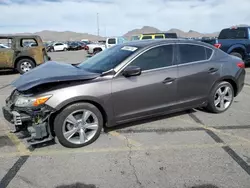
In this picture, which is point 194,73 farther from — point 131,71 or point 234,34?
point 234,34

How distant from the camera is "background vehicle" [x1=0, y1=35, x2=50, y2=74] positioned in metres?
10.8

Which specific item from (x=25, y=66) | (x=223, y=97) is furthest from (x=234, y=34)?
(x=25, y=66)

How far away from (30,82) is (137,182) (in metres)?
2.05

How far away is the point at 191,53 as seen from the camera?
454 centimetres

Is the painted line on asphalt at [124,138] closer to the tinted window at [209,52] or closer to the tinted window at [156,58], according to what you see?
the tinted window at [156,58]

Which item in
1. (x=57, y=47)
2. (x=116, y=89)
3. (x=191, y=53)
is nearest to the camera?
(x=116, y=89)

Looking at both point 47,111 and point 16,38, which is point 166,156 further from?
point 16,38

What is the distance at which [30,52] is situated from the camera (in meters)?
11.0

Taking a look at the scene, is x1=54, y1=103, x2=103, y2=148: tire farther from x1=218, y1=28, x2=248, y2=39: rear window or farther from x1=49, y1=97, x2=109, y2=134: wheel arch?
x1=218, y1=28, x2=248, y2=39: rear window

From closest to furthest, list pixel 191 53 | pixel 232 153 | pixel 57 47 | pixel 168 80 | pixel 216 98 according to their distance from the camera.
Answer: pixel 232 153, pixel 168 80, pixel 191 53, pixel 216 98, pixel 57 47

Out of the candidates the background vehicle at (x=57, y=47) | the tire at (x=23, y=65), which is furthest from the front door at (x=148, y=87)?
the background vehicle at (x=57, y=47)

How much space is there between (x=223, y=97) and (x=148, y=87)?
6.64 ft

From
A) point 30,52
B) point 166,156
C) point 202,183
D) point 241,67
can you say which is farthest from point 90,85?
point 30,52

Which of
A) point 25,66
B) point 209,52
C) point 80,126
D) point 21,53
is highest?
point 21,53
